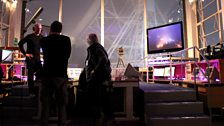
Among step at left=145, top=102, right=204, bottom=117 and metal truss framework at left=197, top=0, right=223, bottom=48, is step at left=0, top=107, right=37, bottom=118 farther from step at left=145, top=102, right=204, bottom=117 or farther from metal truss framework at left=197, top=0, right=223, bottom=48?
metal truss framework at left=197, top=0, right=223, bottom=48

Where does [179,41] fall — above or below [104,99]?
above

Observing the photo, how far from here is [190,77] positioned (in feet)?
15.6

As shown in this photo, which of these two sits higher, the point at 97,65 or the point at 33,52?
the point at 33,52

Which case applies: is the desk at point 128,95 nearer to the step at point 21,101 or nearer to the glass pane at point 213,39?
the step at point 21,101

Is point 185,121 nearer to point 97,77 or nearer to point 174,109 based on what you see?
point 174,109

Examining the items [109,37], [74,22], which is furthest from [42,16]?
[109,37]

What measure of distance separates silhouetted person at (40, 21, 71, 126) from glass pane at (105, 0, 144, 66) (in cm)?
505

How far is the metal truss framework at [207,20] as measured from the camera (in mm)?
5574

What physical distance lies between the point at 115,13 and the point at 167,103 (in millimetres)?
4902

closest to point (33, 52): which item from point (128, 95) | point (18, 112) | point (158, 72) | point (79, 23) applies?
point (18, 112)

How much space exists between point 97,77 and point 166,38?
3291 millimetres

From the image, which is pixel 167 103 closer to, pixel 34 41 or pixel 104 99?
pixel 104 99

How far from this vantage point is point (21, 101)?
3.74 meters

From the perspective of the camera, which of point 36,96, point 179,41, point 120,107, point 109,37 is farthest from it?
point 109,37
